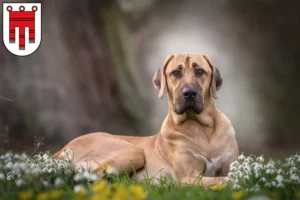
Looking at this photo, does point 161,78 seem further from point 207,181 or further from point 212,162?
point 207,181

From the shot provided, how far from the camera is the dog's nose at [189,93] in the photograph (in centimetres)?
478

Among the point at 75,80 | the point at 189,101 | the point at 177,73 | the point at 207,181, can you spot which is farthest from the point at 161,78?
the point at 75,80

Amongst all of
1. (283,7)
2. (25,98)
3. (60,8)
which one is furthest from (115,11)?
(283,7)

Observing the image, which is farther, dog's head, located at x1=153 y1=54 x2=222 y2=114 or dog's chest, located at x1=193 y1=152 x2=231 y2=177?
dog's chest, located at x1=193 y1=152 x2=231 y2=177

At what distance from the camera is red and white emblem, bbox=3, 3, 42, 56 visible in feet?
19.3

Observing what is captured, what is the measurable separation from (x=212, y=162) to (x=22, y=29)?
2.69 meters

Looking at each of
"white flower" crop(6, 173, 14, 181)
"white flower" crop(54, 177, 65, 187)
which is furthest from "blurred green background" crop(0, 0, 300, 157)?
"white flower" crop(54, 177, 65, 187)

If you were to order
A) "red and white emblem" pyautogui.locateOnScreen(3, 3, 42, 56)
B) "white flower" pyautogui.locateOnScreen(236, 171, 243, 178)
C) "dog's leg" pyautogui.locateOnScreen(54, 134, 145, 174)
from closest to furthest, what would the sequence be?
"white flower" pyautogui.locateOnScreen(236, 171, 243, 178)
"dog's leg" pyautogui.locateOnScreen(54, 134, 145, 174)
"red and white emblem" pyautogui.locateOnScreen(3, 3, 42, 56)

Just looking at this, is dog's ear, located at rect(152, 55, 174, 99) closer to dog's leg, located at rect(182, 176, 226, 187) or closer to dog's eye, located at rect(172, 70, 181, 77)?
dog's eye, located at rect(172, 70, 181, 77)

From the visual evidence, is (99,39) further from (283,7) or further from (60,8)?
(283,7)

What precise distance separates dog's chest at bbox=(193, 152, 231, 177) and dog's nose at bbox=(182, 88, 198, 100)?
0.61 metres

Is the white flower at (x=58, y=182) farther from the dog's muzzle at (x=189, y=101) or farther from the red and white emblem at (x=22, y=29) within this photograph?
the red and white emblem at (x=22, y=29)

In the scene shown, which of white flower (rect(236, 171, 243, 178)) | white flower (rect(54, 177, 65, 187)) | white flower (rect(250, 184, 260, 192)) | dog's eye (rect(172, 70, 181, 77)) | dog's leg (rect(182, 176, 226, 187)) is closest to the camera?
white flower (rect(54, 177, 65, 187))

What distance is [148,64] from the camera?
23.8 feet
